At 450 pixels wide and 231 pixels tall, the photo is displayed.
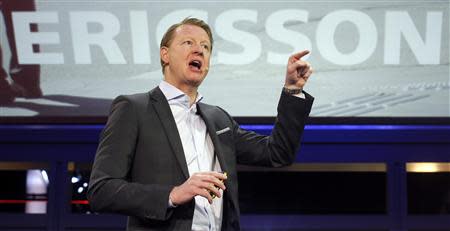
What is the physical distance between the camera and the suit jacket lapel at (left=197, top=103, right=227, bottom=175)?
1.62m

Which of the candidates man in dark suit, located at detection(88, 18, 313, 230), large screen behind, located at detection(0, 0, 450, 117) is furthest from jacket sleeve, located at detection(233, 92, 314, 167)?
large screen behind, located at detection(0, 0, 450, 117)

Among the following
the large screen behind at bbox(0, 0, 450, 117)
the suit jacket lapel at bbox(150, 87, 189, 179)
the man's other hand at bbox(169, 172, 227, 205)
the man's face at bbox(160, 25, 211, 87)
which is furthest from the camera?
the large screen behind at bbox(0, 0, 450, 117)

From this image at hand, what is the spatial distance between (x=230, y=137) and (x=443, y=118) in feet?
4.60

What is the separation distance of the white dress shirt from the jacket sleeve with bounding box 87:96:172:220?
12 cm

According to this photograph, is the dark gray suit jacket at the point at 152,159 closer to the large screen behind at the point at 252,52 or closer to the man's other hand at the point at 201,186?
the man's other hand at the point at 201,186

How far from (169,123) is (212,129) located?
0.14m

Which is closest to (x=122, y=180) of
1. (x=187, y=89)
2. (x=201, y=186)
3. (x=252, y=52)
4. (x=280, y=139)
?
(x=201, y=186)

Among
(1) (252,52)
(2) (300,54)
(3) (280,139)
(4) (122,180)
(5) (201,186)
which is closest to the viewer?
(5) (201,186)

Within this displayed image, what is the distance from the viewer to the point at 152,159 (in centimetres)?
154

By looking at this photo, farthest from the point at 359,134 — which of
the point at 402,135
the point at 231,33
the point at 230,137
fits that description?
the point at 230,137

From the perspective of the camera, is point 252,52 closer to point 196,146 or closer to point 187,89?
point 187,89

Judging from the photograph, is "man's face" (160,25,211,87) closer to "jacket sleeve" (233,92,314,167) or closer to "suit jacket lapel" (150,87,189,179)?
"suit jacket lapel" (150,87,189,179)

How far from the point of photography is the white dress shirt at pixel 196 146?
155 cm

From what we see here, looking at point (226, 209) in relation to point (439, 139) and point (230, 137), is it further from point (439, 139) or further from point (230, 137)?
point (439, 139)
